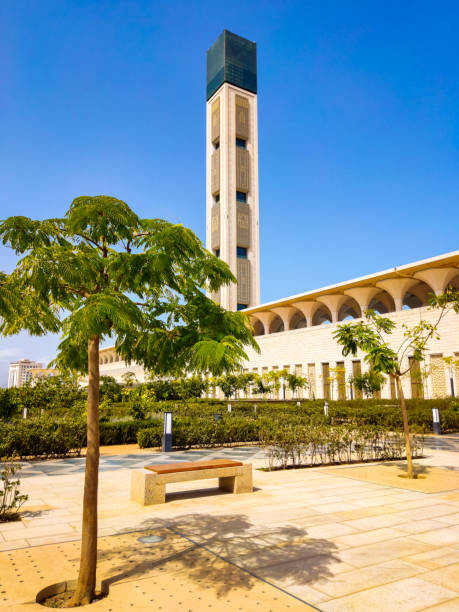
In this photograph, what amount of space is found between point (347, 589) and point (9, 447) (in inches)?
488

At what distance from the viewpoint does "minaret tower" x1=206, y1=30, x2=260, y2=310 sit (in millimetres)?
69250

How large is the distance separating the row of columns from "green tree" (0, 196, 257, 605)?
92.2ft

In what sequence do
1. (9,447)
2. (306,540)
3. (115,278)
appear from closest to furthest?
(115,278), (306,540), (9,447)

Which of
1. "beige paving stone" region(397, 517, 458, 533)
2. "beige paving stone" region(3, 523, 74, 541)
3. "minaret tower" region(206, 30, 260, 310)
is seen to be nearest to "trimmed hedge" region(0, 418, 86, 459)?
"beige paving stone" region(3, 523, 74, 541)

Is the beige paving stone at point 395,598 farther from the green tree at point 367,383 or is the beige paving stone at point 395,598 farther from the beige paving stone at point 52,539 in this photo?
the green tree at point 367,383

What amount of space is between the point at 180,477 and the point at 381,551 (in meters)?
4.01

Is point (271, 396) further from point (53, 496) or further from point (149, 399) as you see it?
point (53, 496)

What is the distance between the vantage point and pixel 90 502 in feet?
15.0

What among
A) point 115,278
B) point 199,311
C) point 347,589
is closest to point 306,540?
point 347,589

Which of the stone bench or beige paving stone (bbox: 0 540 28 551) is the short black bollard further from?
beige paving stone (bbox: 0 540 28 551)

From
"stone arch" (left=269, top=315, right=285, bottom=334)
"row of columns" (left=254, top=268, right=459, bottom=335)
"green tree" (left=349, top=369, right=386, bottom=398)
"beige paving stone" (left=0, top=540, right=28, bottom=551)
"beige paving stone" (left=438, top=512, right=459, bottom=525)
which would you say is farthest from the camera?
"stone arch" (left=269, top=315, right=285, bottom=334)

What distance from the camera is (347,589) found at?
14.6ft

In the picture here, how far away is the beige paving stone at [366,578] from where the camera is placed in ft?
14.6

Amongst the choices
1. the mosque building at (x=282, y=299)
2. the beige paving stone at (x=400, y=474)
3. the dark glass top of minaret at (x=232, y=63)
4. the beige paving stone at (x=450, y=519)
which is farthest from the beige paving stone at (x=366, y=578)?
the dark glass top of minaret at (x=232, y=63)
